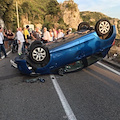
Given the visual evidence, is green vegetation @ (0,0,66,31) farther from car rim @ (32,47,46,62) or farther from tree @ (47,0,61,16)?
car rim @ (32,47,46,62)

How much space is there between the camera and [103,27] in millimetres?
5227

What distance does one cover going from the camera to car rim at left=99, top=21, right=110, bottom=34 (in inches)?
205

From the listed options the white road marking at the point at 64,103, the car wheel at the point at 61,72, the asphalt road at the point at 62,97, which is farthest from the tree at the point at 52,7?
the white road marking at the point at 64,103

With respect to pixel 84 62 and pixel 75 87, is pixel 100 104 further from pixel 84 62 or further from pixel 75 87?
pixel 84 62

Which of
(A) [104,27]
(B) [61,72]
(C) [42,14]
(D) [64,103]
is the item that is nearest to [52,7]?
(C) [42,14]

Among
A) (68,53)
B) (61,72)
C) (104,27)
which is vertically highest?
(104,27)

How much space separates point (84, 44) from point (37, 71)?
5.83 feet

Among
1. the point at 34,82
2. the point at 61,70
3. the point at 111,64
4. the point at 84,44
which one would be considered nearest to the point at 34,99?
the point at 34,82

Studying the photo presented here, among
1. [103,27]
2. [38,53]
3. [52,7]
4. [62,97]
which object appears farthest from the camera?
[52,7]

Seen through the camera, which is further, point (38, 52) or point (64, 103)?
point (38, 52)

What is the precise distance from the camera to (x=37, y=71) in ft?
15.6

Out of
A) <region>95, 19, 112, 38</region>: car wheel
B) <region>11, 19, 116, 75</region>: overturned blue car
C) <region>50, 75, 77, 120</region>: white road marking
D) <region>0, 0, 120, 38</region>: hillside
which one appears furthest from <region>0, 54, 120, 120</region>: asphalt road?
<region>0, 0, 120, 38</region>: hillside

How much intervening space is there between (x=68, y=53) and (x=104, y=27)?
1634 mm

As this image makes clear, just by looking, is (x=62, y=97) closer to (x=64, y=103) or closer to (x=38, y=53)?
(x=64, y=103)
